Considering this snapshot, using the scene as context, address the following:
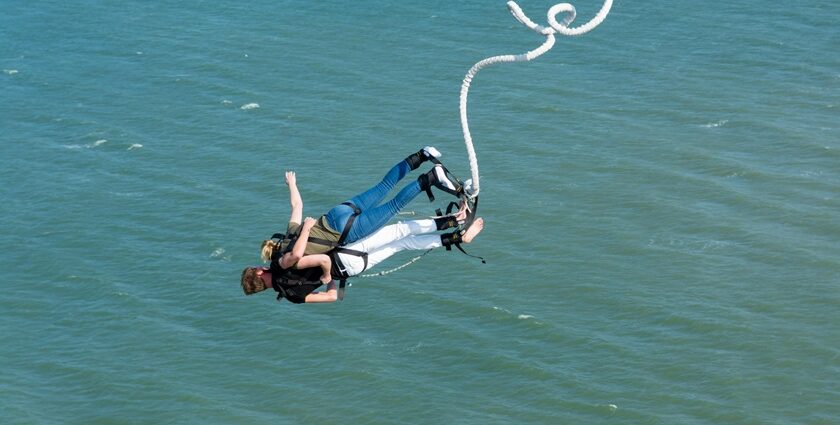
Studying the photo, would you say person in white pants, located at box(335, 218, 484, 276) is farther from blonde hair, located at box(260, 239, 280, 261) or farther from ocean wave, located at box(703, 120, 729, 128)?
ocean wave, located at box(703, 120, 729, 128)

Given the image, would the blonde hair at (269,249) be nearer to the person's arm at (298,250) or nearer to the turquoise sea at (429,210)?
the person's arm at (298,250)

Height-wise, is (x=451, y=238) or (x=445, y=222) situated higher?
(x=445, y=222)

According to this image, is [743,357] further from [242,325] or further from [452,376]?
[242,325]

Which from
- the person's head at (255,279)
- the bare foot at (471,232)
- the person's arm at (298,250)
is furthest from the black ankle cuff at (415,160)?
the person's head at (255,279)

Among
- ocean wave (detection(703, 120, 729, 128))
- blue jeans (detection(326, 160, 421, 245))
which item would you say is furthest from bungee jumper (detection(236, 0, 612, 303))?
ocean wave (detection(703, 120, 729, 128))

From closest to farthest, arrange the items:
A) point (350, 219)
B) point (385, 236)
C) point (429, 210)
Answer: point (350, 219) → point (385, 236) → point (429, 210)

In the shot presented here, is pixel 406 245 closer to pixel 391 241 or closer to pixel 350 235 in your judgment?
pixel 391 241

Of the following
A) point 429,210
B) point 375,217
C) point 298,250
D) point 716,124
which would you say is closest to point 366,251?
point 375,217
